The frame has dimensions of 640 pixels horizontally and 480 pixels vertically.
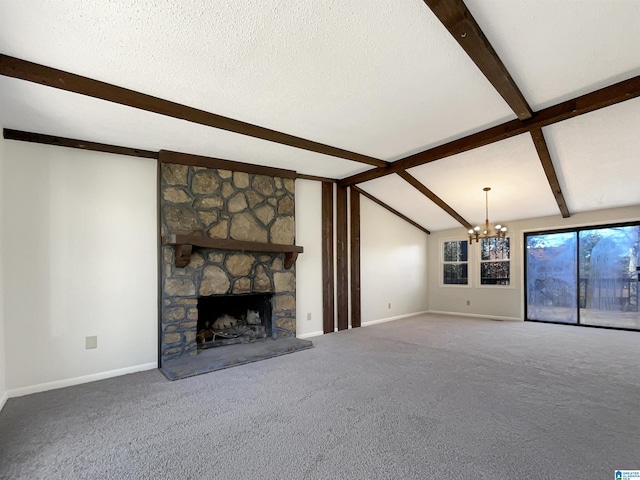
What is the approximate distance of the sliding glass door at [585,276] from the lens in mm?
5676

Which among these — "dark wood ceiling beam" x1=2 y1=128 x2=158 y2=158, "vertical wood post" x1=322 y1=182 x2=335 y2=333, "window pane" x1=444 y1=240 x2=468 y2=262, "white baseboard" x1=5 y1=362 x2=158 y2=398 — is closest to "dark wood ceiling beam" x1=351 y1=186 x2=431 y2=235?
"window pane" x1=444 y1=240 x2=468 y2=262

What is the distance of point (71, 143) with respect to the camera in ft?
10.7

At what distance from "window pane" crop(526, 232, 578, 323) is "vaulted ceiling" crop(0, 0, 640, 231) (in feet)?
7.83

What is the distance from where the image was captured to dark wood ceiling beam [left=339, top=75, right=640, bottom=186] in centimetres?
288

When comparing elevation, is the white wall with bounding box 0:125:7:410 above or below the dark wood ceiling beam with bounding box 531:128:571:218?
below

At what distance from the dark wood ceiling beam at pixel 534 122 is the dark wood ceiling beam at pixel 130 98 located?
1.64 m

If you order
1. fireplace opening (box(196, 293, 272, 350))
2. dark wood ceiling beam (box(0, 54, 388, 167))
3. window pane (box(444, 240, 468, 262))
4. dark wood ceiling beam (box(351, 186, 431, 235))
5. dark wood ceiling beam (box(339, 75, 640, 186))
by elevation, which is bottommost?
fireplace opening (box(196, 293, 272, 350))

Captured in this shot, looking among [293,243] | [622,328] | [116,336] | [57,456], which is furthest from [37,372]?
[622,328]

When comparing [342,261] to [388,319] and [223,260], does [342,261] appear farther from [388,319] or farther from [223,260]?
[223,260]

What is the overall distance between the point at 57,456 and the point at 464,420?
2.72 metres

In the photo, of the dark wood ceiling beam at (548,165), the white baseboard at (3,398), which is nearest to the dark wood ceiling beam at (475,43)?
the dark wood ceiling beam at (548,165)

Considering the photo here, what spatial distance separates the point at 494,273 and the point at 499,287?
0.32 m

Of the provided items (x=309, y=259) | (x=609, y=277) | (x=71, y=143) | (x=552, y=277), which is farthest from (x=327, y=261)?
(x=609, y=277)

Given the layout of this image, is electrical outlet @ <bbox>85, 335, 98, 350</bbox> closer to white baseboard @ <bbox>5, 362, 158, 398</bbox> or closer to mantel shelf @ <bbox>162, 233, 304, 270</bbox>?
white baseboard @ <bbox>5, 362, 158, 398</bbox>
